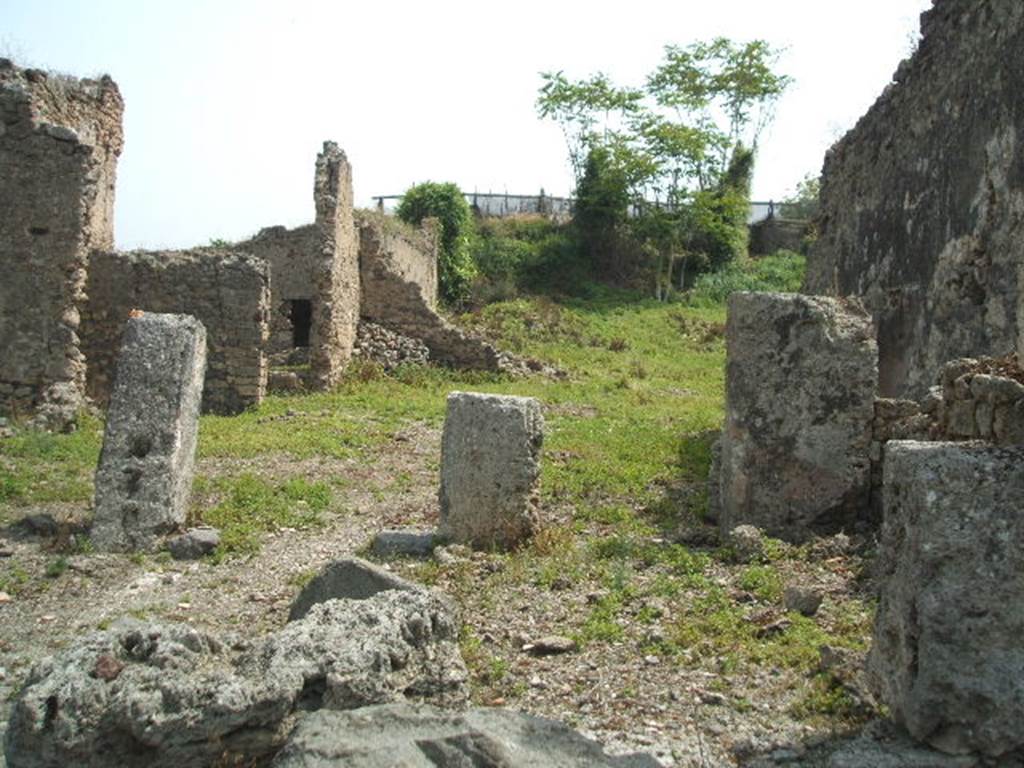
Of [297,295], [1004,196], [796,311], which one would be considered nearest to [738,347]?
[796,311]

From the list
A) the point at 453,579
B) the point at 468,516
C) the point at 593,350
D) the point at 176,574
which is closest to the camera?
the point at 453,579

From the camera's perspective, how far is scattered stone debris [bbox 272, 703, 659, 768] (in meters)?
3.74

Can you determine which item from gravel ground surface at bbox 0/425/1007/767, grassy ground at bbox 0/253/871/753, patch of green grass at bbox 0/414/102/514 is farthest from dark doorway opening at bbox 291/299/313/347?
gravel ground surface at bbox 0/425/1007/767

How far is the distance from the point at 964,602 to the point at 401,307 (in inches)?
729

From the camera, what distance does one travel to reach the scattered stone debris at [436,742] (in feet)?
12.3

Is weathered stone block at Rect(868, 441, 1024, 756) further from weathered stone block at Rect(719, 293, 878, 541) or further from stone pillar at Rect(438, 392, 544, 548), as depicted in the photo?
stone pillar at Rect(438, 392, 544, 548)

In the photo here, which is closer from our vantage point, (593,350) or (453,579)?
(453,579)

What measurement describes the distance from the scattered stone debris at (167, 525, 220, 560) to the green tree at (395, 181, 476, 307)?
864 inches

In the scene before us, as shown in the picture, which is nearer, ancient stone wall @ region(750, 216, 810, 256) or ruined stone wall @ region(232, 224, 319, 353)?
ruined stone wall @ region(232, 224, 319, 353)

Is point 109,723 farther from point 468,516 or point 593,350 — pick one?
point 593,350

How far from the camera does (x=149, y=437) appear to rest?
8.59 m

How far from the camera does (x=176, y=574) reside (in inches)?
300

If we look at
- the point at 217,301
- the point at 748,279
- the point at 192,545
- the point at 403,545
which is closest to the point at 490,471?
the point at 403,545

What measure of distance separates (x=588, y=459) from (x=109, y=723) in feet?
25.2
